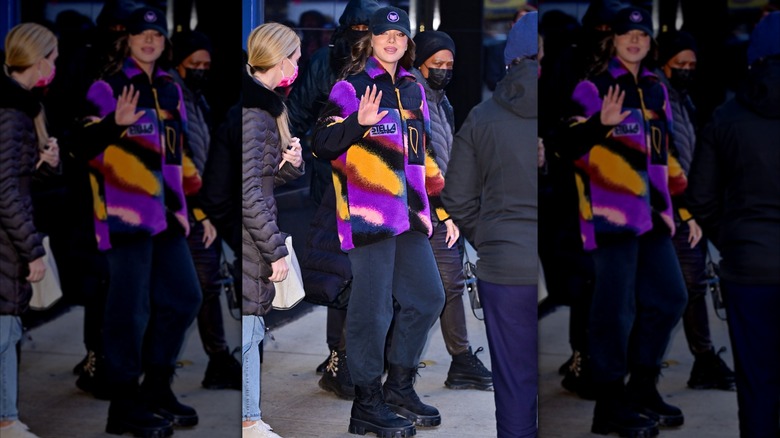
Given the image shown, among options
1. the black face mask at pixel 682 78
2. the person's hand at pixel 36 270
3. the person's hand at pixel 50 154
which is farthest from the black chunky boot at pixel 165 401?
the black face mask at pixel 682 78

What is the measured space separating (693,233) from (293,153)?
154 centimetres

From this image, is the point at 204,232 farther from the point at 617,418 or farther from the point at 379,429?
the point at 617,418

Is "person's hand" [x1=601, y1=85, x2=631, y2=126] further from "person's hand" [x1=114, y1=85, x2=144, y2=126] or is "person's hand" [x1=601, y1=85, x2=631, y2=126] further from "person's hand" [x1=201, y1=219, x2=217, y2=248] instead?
"person's hand" [x1=114, y1=85, x2=144, y2=126]

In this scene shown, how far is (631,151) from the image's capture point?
168 inches

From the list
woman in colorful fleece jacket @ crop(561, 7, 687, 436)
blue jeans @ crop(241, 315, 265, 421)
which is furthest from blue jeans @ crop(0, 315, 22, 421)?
woman in colorful fleece jacket @ crop(561, 7, 687, 436)

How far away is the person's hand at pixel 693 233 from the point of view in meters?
4.24

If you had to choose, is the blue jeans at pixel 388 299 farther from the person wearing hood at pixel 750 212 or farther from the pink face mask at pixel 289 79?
the person wearing hood at pixel 750 212

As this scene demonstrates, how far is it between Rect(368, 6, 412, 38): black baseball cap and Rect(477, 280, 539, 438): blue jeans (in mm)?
1019

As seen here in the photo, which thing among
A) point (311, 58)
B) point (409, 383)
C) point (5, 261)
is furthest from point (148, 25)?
point (409, 383)

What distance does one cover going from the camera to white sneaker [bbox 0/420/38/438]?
470 cm

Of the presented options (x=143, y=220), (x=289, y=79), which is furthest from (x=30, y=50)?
(x=289, y=79)

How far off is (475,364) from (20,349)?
6.13 feet

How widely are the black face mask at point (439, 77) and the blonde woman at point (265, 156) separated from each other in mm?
517

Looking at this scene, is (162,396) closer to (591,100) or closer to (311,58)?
(311,58)
